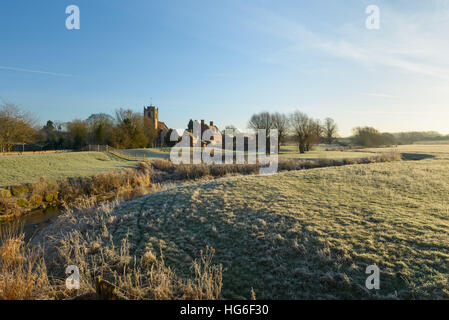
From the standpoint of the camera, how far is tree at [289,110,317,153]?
46094mm

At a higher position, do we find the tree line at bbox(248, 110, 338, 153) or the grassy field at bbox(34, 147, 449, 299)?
the tree line at bbox(248, 110, 338, 153)

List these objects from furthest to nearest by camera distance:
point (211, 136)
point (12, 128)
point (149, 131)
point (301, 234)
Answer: point (211, 136), point (149, 131), point (12, 128), point (301, 234)

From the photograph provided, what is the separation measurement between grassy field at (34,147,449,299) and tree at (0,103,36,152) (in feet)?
108

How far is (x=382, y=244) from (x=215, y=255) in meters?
3.77

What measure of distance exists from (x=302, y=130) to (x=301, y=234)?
142ft

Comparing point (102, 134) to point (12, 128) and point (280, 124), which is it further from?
point (280, 124)

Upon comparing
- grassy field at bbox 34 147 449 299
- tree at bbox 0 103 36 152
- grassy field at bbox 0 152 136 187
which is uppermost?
tree at bbox 0 103 36 152

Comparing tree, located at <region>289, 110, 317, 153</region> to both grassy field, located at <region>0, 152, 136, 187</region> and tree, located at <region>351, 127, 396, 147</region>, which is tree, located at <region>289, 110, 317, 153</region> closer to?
tree, located at <region>351, 127, 396, 147</region>

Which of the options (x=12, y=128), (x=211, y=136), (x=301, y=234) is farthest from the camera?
(x=211, y=136)

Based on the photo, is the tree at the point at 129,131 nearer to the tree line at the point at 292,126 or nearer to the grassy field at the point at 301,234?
the tree line at the point at 292,126

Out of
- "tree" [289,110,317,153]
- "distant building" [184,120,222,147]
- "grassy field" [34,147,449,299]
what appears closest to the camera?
"grassy field" [34,147,449,299]

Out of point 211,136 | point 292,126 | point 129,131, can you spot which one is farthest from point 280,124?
point 129,131

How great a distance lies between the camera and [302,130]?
152 ft

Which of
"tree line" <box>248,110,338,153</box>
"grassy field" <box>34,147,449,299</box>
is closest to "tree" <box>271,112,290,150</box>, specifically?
"tree line" <box>248,110,338,153</box>
